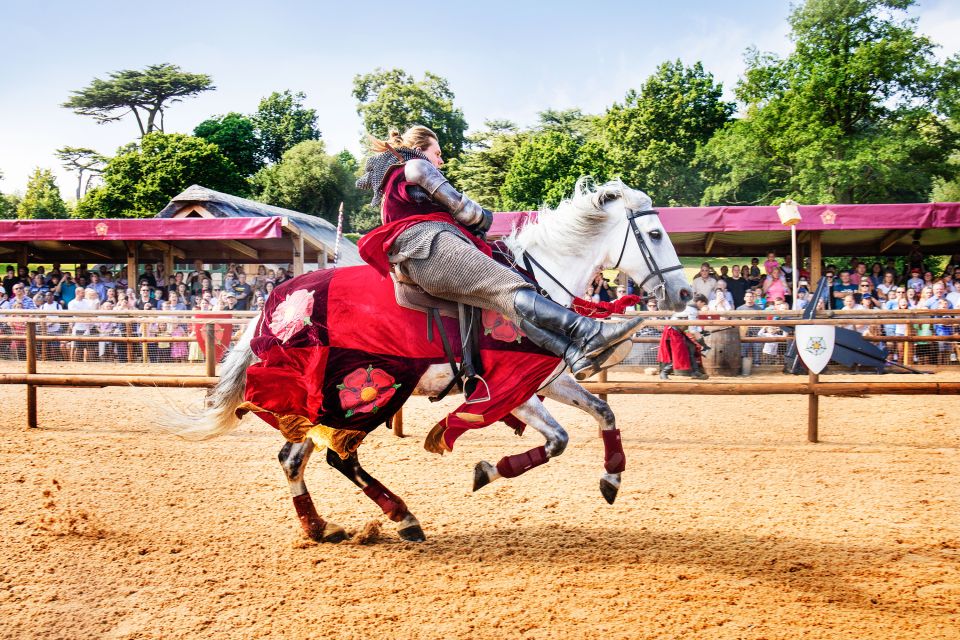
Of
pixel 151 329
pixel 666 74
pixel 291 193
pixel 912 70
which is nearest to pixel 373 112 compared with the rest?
pixel 291 193

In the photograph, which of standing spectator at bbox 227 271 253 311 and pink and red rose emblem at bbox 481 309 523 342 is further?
standing spectator at bbox 227 271 253 311

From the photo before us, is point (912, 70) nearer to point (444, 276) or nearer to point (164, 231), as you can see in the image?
point (164, 231)

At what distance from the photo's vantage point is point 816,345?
706 centimetres

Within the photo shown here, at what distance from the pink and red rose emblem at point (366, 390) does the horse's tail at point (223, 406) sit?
839 mm

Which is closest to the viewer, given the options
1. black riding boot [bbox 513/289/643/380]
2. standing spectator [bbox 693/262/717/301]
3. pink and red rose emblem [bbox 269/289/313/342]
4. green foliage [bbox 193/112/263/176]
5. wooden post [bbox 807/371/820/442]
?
black riding boot [bbox 513/289/643/380]

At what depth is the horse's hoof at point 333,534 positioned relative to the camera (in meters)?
4.27

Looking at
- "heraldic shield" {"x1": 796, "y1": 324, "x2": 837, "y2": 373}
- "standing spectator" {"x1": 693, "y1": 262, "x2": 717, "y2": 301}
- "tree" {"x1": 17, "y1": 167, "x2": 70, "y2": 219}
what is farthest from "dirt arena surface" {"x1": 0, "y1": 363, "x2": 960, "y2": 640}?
"tree" {"x1": 17, "y1": 167, "x2": 70, "y2": 219}

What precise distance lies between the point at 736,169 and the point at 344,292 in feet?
106

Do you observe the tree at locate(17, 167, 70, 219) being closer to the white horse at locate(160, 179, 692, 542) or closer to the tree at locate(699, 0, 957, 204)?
the tree at locate(699, 0, 957, 204)

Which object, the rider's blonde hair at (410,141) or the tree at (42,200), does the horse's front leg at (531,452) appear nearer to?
the rider's blonde hair at (410,141)

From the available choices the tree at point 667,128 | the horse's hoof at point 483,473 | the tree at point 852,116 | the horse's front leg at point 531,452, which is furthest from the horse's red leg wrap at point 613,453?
the tree at point 667,128

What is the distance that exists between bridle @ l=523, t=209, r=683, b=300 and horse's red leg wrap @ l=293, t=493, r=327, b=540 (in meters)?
1.93

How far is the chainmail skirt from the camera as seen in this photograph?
353 cm

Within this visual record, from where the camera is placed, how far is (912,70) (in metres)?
29.1
